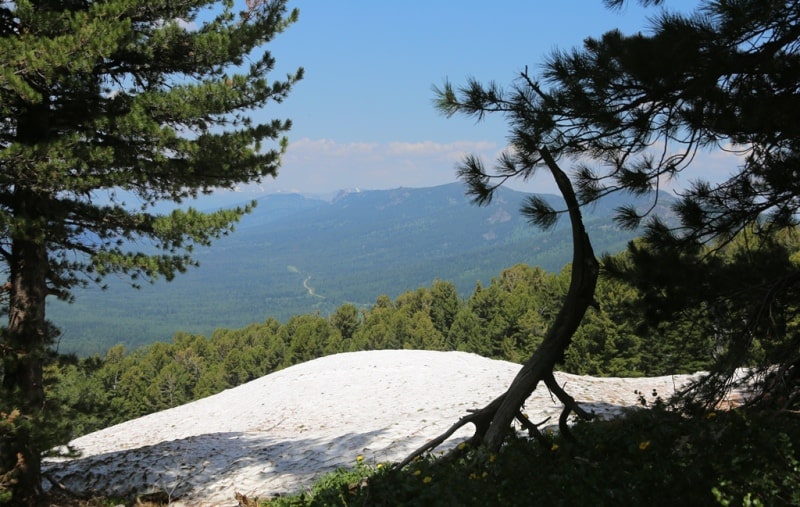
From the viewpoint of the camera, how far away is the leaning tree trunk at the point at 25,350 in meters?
5.74

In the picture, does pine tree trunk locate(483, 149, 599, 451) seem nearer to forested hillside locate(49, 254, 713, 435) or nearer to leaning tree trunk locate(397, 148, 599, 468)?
leaning tree trunk locate(397, 148, 599, 468)

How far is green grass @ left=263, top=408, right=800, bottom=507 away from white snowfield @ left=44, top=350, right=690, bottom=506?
3.54ft

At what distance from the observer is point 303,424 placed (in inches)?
455

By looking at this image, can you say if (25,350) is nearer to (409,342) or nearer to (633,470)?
(633,470)

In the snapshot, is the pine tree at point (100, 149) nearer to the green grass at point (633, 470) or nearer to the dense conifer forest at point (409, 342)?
the green grass at point (633, 470)

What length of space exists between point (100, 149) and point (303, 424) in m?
7.64

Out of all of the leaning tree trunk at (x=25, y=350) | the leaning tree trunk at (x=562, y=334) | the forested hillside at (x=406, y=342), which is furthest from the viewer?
the forested hillside at (x=406, y=342)

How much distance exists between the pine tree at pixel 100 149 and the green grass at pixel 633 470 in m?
→ 3.71

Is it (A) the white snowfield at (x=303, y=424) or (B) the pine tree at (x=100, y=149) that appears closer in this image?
(B) the pine tree at (x=100, y=149)

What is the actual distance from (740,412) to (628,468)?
847mm

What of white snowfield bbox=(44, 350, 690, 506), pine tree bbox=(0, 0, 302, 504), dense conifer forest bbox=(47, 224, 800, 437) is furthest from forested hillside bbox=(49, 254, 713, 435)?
pine tree bbox=(0, 0, 302, 504)

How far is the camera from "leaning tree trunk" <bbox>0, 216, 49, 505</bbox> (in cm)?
574

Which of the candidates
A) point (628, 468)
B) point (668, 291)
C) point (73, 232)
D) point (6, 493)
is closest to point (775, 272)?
point (668, 291)

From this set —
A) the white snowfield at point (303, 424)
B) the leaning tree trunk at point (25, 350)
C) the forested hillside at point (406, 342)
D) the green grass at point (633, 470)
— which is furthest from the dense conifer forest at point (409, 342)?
the green grass at point (633, 470)
